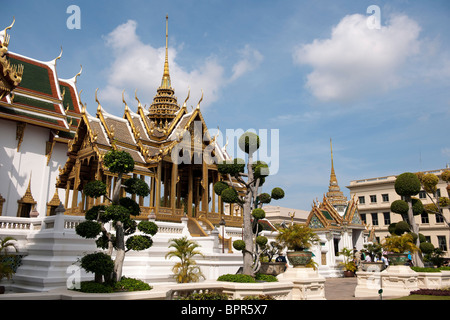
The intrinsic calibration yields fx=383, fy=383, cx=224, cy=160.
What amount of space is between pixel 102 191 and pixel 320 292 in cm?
666

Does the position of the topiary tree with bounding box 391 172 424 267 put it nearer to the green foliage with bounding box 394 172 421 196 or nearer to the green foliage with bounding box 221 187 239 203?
the green foliage with bounding box 394 172 421 196

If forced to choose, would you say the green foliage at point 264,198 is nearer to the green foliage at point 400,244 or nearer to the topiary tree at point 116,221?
the topiary tree at point 116,221

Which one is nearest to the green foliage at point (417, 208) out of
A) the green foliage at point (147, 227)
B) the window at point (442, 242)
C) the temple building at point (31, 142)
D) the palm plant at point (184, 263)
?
the palm plant at point (184, 263)

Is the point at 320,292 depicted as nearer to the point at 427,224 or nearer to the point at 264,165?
the point at 264,165

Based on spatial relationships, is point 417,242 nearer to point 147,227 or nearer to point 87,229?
point 147,227

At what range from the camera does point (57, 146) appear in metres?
22.5

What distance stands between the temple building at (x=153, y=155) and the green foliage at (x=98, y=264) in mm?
8268

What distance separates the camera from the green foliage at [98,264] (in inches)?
290

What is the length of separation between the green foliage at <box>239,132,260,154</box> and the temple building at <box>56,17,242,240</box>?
232 inches

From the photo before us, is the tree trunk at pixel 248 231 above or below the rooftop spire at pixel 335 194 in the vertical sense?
below

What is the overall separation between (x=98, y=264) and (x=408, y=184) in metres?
13.1

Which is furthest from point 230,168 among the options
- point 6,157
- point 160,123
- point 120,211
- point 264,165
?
point 6,157

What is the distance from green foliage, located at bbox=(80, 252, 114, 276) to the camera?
7.36 m

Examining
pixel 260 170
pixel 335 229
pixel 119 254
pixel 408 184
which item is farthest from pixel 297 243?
pixel 335 229
